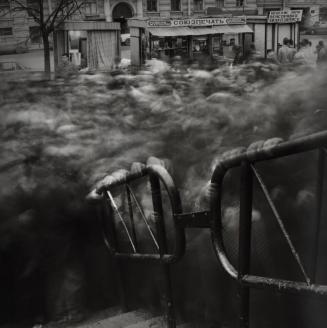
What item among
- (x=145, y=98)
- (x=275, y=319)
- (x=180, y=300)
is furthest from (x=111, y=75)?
(x=275, y=319)

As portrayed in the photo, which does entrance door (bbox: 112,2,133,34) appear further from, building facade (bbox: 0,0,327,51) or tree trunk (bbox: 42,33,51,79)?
tree trunk (bbox: 42,33,51,79)

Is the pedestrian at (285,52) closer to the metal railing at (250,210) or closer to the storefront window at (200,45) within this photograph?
the storefront window at (200,45)

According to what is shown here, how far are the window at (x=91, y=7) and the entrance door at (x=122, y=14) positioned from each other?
0.24 m

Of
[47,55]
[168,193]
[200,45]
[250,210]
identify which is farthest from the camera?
[47,55]

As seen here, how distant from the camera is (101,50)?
20.5ft

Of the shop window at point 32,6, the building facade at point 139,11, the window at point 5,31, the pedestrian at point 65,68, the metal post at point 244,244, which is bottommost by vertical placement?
the metal post at point 244,244

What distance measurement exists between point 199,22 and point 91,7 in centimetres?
216

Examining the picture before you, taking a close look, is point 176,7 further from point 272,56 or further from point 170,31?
point 272,56

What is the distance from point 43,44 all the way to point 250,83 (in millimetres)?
2921

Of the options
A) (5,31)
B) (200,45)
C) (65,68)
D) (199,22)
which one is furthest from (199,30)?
(5,31)

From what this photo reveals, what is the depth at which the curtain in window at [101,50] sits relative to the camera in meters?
6.09

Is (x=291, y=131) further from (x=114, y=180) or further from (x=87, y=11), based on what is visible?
(x=87, y=11)

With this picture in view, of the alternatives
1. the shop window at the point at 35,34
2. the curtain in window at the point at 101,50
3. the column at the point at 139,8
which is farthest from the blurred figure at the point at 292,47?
the shop window at the point at 35,34

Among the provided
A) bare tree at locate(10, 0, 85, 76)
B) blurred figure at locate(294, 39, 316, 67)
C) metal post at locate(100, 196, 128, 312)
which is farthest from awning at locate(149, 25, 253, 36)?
metal post at locate(100, 196, 128, 312)
